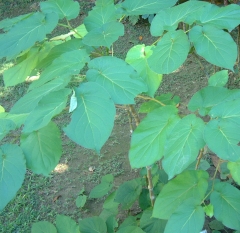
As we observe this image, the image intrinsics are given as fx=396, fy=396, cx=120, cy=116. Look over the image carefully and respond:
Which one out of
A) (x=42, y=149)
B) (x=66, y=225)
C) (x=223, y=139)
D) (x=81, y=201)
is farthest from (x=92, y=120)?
(x=81, y=201)

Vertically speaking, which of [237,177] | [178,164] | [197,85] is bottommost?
[197,85]

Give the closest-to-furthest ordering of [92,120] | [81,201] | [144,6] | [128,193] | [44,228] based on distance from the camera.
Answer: [92,120] → [144,6] → [44,228] → [128,193] → [81,201]

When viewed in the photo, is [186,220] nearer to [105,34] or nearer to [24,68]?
[105,34]

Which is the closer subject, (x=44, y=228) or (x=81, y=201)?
(x=44, y=228)

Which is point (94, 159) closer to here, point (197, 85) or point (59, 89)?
point (197, 85)

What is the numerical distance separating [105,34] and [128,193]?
3.78 ft

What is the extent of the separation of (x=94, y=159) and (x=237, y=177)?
2.01 meters

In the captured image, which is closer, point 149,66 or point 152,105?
point 149,66

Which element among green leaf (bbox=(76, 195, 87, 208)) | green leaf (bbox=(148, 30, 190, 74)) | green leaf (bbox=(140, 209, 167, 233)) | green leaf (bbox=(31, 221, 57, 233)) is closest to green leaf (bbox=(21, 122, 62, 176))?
green leaf (bbox=(148, 30, 190, 74))

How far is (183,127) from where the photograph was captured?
113 centimetres

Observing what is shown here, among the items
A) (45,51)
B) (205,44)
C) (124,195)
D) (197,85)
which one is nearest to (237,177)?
(205,44)

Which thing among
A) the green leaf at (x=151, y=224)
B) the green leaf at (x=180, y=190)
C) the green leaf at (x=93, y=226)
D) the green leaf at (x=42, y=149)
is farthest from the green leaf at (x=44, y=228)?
the green leaf at (x=42, y=149)

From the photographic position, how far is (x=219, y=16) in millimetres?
1214

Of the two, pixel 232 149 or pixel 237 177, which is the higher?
pixel 232 149
